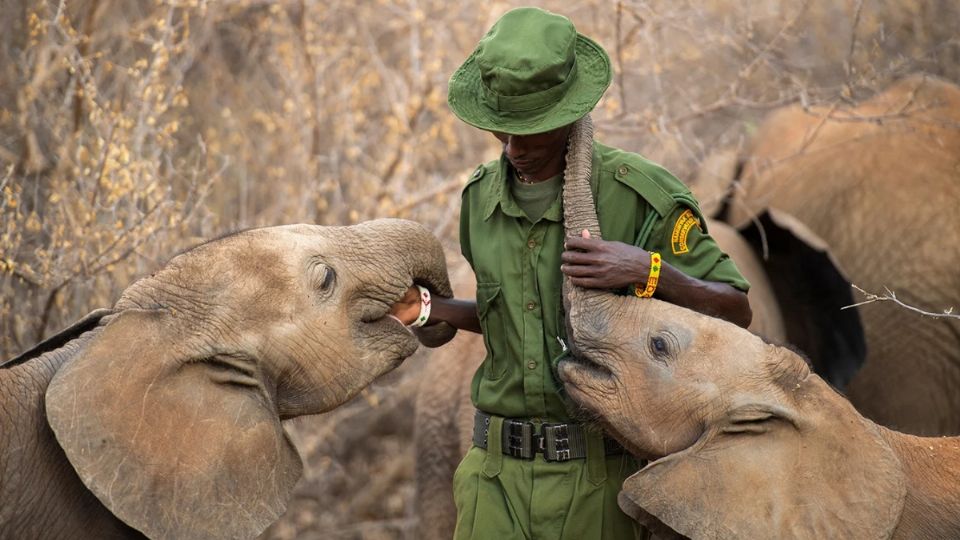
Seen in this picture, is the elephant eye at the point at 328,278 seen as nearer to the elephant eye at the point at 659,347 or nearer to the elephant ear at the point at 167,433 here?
the elephant ear at the point at 167,433

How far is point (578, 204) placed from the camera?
381cm

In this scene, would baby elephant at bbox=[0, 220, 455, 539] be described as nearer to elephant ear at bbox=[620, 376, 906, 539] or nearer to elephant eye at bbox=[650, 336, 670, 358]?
elephant eye at bbox=[650, 336, 670, 358]

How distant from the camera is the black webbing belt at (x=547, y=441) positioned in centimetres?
389

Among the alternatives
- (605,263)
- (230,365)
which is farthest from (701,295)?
(230,365)

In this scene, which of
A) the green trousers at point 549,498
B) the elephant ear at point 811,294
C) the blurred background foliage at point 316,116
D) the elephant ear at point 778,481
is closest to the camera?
the elephant ear at point 778,481

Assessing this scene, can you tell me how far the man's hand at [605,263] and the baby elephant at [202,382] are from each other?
672 millimetres

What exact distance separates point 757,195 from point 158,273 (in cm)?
405

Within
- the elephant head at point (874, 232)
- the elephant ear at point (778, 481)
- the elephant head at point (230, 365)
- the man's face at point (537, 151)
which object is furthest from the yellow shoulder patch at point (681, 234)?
the elephant head at point (874, 232)

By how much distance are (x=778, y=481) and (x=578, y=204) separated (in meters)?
0.93

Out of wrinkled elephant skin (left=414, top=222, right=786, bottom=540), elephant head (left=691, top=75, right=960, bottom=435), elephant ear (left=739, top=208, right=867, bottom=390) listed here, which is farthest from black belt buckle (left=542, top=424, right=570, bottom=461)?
elephant head (left=691, top=75, right=960, bottom=435)

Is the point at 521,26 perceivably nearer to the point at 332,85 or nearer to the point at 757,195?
the point at 757,195

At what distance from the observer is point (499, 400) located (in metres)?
3.98

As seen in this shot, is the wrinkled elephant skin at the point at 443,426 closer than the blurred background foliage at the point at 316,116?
Yes

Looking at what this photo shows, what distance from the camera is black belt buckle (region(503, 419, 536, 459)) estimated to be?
3924mm
